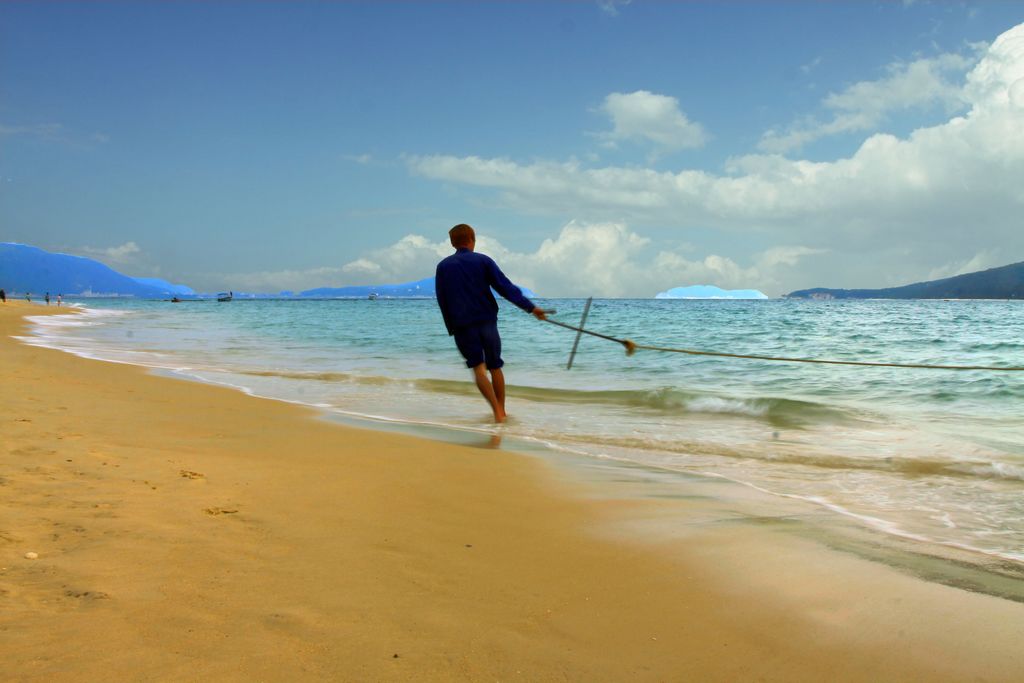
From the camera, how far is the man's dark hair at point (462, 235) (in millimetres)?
7066

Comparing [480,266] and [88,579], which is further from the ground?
[480,266]

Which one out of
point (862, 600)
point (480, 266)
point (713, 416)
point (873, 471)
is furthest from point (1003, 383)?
point (862, 600)

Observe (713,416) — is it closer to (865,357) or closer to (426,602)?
(426,602)

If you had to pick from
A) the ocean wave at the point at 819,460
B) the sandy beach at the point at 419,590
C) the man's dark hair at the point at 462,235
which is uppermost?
the man's dark hair at the point at 462,235

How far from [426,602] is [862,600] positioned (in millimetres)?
1612

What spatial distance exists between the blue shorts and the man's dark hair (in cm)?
92

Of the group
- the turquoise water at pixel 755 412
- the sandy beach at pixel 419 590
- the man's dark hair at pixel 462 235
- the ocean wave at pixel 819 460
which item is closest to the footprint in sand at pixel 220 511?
the sandy beach at pixel 419 590

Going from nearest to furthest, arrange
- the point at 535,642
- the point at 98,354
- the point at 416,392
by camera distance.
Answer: the point at 535,642
the point at 416,392
the point at 98,354

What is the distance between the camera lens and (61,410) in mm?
5988

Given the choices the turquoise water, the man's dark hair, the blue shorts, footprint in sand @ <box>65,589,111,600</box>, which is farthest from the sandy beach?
the man's dark hair

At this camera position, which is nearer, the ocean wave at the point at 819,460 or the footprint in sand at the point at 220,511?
the footprint in sand at the point at 220,511

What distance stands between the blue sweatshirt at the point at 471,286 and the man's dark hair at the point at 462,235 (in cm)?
17

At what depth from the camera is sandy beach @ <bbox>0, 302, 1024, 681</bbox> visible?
1.90m

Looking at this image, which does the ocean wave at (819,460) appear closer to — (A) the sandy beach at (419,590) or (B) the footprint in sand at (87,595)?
(A) the sandy beach at (419,590)
